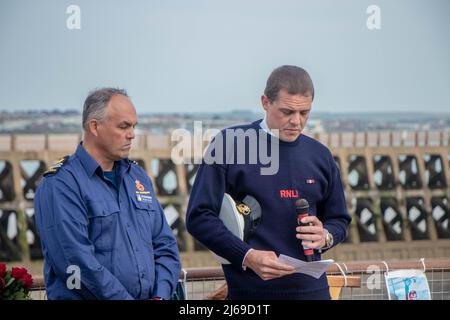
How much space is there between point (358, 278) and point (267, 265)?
1.37m

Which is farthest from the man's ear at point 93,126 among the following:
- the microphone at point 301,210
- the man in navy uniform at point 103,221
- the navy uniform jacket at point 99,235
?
the microphone at point 301,210

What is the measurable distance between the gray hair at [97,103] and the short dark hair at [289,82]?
2.39ft

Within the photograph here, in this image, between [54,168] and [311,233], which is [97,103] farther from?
[311,233]

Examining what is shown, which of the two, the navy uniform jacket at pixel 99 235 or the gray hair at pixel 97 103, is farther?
the gray hair at pixel 97 103

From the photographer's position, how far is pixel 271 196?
5191 millimetres

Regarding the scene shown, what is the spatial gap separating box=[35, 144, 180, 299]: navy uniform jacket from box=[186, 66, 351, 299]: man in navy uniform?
0.26m

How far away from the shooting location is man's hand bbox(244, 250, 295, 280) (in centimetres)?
503

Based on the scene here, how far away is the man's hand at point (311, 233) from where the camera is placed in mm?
5086

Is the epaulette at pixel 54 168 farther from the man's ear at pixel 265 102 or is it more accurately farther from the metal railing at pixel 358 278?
the metal railing at pixel 358 278

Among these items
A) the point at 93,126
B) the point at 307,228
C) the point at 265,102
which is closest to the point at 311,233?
the point at 307,228

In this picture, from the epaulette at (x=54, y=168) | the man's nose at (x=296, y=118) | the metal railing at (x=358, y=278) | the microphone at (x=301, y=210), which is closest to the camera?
the epaulette at (x=54, y=168)
